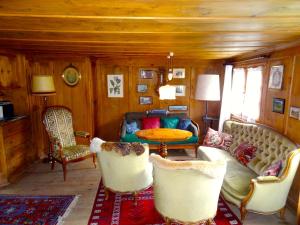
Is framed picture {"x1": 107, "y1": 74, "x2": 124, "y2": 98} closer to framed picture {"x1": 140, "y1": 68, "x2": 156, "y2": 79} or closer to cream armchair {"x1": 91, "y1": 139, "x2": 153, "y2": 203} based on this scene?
framed picture {"x1": 140, "y1": 68, "x2": 156, "y2": 79}

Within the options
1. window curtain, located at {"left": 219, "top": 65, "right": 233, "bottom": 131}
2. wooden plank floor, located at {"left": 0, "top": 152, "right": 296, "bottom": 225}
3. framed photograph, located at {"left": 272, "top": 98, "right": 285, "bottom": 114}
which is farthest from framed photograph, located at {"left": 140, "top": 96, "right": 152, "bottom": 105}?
framed photograph, located at {"left": 272, "top": 98, "right": 285, "bottom": 114}

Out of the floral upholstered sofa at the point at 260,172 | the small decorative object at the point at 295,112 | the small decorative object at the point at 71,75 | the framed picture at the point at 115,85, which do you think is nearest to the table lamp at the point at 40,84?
the small decorative object at the point at 71,75

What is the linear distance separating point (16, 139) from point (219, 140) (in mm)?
3743

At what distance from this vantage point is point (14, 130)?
3.82 m

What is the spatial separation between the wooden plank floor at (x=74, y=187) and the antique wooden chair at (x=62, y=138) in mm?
230

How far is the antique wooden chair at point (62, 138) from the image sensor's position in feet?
12.4

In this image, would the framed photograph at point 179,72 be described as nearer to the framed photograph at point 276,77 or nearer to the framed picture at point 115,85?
the framed picture at point 115,85

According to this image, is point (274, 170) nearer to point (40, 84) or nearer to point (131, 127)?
point (131, 127)

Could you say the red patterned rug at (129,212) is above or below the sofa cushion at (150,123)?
below

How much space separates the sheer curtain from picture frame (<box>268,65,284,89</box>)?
37cm

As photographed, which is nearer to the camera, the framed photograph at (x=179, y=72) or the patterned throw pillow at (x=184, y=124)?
the patterned throw pillow at (x=184, y=124)

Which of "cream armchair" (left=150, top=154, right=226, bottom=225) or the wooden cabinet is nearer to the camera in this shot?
"cream armchair" (left=150, top=154, right=226, bottom=225)

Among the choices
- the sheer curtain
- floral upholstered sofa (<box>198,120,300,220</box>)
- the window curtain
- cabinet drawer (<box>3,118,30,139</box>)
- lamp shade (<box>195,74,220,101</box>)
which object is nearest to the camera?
floral upholstered sofa (<box>198,120,300,220</box>)

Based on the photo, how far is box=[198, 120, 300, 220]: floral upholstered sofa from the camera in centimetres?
252
